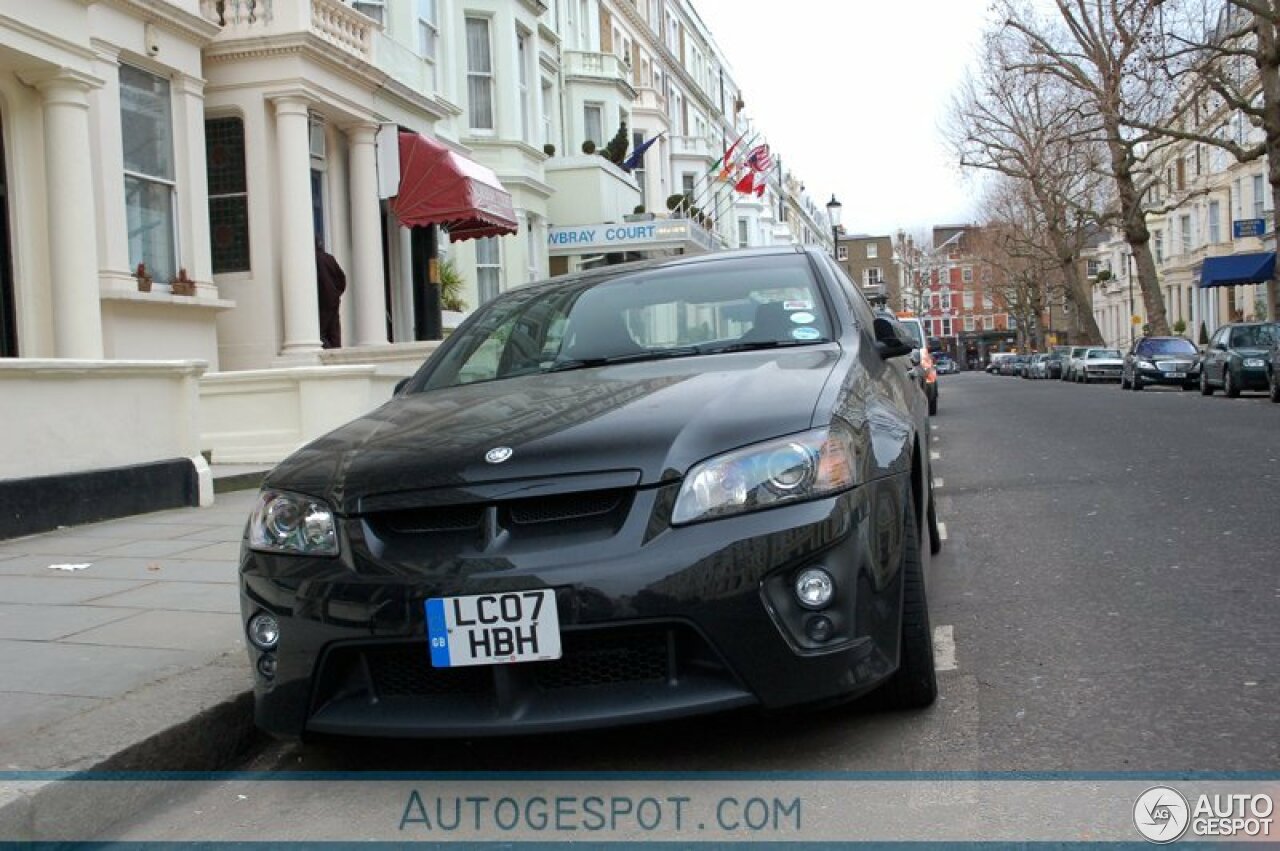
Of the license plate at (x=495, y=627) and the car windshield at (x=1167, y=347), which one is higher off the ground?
the car windshield at (x=1167, y=347)

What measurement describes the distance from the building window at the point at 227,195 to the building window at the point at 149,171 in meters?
1.48

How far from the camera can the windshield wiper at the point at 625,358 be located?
453 centimetres

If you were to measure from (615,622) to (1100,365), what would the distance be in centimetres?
4357

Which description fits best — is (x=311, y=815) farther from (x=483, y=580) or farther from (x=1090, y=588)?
(x=1090, y=588)

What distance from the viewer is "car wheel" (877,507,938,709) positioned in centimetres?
357

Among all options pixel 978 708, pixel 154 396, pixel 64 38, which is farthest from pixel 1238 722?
pixel 64 38

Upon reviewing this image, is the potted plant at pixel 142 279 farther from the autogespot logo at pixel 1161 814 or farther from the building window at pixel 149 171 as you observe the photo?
the autogespot logo at pixel 1161 814

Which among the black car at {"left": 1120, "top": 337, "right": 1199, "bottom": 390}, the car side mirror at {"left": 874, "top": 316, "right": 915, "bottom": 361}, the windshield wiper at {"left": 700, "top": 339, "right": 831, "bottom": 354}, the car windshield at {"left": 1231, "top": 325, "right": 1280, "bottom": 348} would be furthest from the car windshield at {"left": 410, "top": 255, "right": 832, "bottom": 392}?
the black car at {"left": 1120, "top": 337, "right": 1199, "bottom": 390}

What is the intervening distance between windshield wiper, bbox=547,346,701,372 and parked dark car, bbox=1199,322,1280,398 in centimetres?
2042

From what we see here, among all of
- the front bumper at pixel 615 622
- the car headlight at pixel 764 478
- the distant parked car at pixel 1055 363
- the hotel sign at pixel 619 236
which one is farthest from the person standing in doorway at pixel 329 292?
the distant parked car at pixel 1055 363

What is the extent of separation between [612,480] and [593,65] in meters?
30.5

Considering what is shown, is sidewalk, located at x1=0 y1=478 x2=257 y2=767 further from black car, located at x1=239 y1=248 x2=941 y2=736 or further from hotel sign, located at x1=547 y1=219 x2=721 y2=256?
hotel sign, located at x1=547 y1=219 x2=721 y2=256

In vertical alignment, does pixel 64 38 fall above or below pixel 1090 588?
above

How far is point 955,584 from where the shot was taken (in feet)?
19.6
